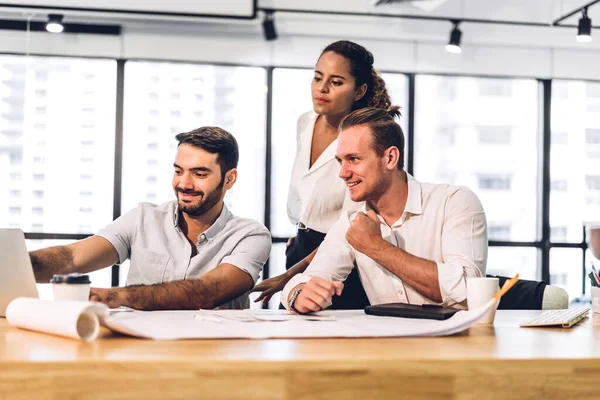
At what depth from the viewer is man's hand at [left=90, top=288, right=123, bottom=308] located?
6.06 ft

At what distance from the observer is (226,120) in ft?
18.1

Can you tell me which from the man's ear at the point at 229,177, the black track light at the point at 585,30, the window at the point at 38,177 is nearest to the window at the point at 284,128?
the black track light at the point at 585,30

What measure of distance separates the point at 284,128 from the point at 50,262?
340 cm

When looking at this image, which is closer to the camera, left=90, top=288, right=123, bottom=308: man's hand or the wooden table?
the wooden table

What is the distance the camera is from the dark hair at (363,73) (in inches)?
111

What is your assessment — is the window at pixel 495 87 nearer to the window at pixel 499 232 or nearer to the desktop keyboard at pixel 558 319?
the window at pixel 499 232

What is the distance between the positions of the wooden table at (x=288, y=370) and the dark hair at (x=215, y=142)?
1233 millimetres

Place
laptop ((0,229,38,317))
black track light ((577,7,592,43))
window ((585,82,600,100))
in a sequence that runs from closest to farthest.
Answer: laptop ((0,229,38,317)), black track light ((577,7,592,43)), window ((585,82,600,100))

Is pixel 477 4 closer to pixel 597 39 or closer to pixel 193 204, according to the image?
pixel 597 39

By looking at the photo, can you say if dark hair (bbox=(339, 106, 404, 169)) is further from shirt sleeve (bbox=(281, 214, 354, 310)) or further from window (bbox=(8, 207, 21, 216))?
window (bbox=(8, 207, 21, 216))

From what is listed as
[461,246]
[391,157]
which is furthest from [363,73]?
[461,246]

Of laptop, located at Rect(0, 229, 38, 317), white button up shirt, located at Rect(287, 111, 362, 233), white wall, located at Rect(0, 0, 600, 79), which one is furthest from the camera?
white wall, located at Rect(0, 0, 600, 79)

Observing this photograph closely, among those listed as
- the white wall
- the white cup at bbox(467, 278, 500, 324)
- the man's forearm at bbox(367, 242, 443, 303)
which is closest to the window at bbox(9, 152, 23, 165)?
the white wall

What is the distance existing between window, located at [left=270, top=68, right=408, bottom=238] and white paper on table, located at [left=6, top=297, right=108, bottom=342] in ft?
13.4
